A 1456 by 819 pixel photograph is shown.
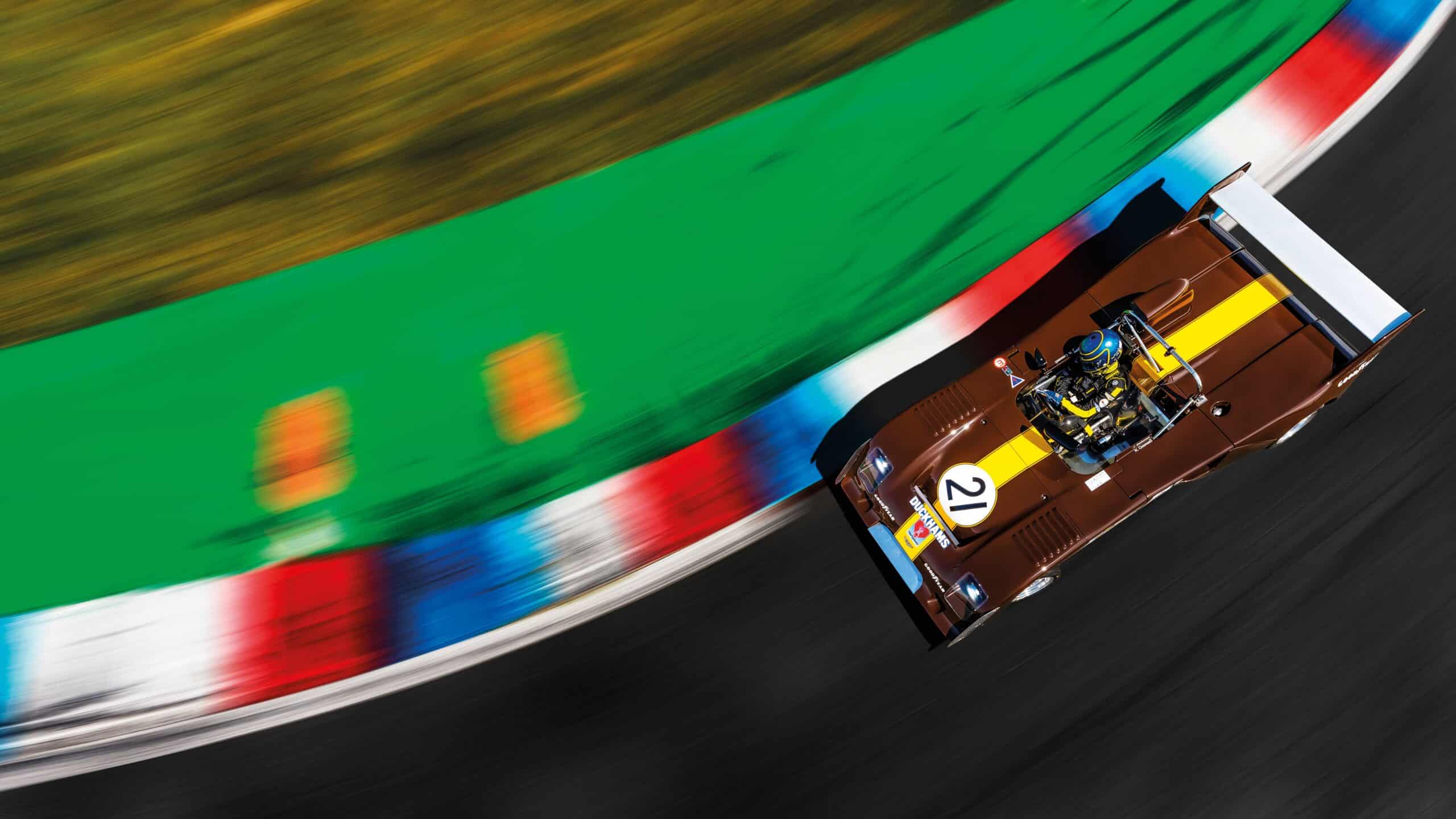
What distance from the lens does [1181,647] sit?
5.87 meters

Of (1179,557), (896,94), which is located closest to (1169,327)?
(1179,557)

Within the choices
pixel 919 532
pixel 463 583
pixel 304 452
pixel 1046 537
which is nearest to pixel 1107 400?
pixel 1046 537

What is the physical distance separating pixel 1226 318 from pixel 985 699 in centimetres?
300

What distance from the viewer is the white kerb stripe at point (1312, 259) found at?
5.57m

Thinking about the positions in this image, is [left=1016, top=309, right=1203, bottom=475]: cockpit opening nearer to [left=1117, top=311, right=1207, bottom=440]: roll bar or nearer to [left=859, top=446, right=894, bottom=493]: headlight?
[left=1117, top=311, right=1207, bottom=440]: roll bar

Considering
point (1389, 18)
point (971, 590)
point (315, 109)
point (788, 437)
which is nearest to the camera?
point (971, 590)

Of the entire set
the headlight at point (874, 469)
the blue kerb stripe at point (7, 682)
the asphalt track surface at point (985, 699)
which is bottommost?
the asphalt track surface at point (985, 699)

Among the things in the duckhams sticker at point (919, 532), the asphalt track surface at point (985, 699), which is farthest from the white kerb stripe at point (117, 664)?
the duckhams sticker at point (919, 532)

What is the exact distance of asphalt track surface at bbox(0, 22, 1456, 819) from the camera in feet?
18.6

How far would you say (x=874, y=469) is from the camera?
18.9 feet

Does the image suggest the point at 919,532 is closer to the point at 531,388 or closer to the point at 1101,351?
the point at 1101,351

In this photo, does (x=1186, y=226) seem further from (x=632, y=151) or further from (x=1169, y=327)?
(x=632, y=151)

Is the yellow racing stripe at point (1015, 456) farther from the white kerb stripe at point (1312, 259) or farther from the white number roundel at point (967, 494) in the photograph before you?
A: the white kerb stripe at point (1312, 259)

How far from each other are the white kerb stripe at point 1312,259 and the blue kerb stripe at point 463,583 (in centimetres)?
534
